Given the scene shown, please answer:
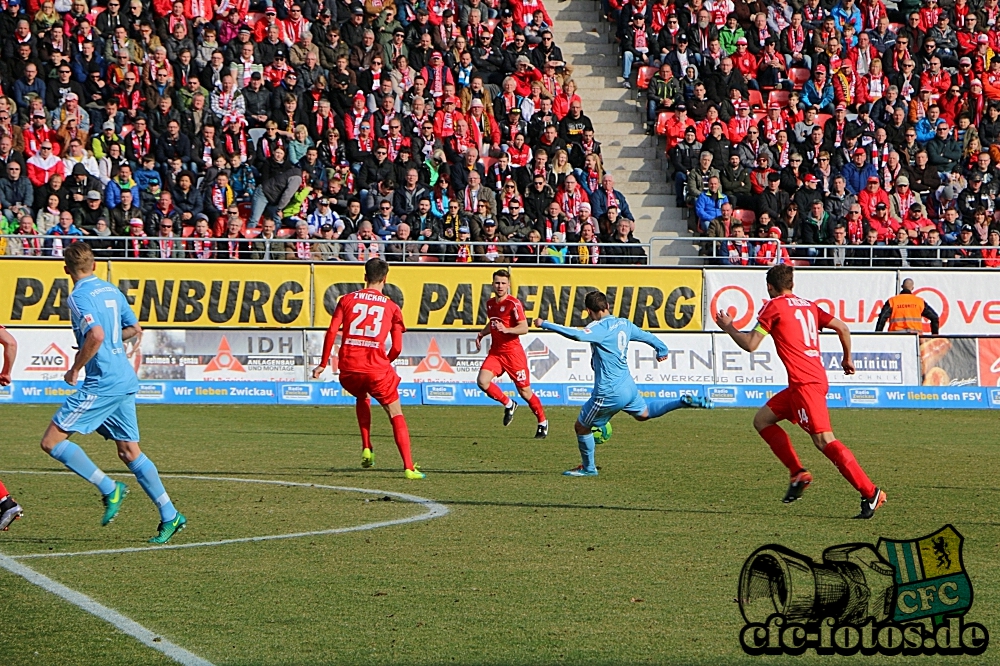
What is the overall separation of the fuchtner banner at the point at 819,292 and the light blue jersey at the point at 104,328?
18900 mm

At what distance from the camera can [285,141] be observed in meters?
27.6

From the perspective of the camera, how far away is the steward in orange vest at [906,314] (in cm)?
2680

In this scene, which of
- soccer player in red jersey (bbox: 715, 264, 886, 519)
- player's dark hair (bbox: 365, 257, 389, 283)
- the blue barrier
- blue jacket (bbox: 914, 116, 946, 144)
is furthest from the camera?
blue jacket (bbox: 914, 116, 946, 144)

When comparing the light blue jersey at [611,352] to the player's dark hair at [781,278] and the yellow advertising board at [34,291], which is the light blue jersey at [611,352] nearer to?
the player's dark hair at [781,278]

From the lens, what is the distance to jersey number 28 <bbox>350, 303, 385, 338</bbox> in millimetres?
14562

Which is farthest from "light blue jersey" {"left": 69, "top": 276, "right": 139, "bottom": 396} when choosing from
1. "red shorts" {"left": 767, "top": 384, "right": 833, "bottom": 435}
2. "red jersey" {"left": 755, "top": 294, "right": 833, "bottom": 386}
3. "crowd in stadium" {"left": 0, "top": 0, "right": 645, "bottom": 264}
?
"crowd in stadium" {"left": 0, "top": 0, "right": 645, "bottom": 264}

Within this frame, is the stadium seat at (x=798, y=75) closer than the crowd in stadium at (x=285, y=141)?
No

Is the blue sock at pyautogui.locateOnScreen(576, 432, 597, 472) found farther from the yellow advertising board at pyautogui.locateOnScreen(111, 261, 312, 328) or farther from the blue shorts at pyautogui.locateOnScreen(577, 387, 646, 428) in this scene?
the yellow advertising board at pyautogui.locateOnScreen(111, 261, 312, 328)

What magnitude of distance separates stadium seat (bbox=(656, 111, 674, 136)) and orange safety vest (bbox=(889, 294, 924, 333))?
742 cm

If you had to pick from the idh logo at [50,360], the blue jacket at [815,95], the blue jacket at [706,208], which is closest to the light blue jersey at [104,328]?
the idh logo at [50,360]

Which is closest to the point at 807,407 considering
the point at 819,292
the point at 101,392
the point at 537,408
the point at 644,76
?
the point at 101,392

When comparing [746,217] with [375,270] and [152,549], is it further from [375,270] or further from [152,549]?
[152,549]

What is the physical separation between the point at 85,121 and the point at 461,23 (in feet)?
28.3

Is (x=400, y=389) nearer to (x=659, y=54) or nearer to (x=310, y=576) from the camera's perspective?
(x=659, y=54)
